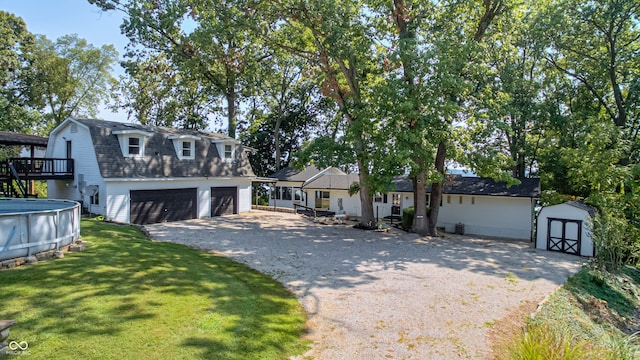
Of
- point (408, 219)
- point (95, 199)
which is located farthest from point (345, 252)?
point (95, 199)

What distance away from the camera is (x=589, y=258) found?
54.2 feet

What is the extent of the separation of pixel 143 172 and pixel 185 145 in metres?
3.60

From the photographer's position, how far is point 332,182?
1144 inches

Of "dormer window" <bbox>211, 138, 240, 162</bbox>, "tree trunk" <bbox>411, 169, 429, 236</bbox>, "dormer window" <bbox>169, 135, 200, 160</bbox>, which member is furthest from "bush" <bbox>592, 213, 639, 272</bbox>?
"dormer window" <bbox>169, 135, 200, 160</bbox>

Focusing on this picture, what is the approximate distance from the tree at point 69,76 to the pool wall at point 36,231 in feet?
97.8

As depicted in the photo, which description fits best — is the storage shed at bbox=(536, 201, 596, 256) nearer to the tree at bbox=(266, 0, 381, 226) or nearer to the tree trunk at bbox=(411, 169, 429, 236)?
the tree trunk at bbox=(411, 169, 429, 236)

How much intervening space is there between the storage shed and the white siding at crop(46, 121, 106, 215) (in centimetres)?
2211

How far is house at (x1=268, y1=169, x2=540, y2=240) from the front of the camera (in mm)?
22344

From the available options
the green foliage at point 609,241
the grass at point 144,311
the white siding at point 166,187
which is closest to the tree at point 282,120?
the white siding at point 166,187

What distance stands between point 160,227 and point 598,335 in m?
18.4

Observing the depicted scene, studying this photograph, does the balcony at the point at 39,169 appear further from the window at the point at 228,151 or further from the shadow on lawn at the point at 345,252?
the window at the point at 228,151

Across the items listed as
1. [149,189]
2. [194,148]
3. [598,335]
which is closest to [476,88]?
[598,335]

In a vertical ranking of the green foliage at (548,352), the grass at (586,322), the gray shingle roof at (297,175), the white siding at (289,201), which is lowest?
the grass at (586,322)

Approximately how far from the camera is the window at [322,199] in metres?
29.5
